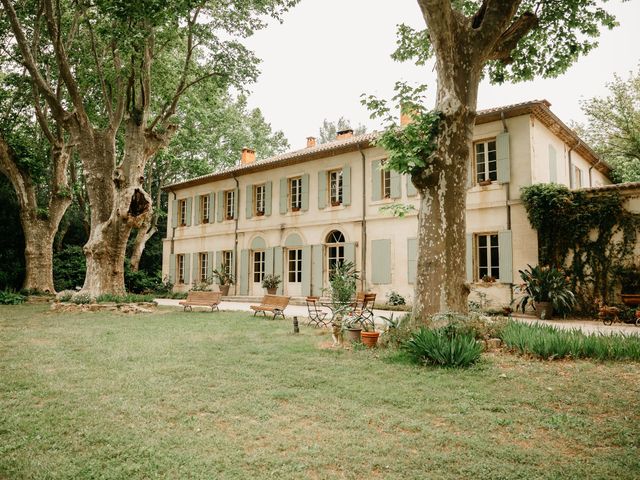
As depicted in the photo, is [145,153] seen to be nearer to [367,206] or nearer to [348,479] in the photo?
[367,206]

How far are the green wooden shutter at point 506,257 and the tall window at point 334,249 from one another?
5.76 m

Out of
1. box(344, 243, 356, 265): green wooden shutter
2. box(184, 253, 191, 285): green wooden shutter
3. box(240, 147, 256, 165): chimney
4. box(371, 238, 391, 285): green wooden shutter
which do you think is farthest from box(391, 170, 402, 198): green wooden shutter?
box(184, 253, 191, 285): green wooden shutter

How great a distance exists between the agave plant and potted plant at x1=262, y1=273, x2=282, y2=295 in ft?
30.1

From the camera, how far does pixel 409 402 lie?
13.8 ft

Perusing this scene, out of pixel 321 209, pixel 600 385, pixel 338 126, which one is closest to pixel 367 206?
pixel 321 209

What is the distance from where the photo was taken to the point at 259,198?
19.4 metres

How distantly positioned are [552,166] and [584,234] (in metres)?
3.16

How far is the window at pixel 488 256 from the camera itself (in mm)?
12750

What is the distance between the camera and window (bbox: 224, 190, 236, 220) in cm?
1998

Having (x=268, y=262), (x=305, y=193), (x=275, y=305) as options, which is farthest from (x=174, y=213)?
(x=275, y=305)

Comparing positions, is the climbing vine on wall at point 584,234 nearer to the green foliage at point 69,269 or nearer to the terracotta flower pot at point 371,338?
the terracotta flower pot at point 371,338

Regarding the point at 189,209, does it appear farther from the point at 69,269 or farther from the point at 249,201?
the point at 69,269

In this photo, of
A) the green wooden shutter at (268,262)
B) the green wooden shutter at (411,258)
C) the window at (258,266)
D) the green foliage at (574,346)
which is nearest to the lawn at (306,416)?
the green foliage at (574,346)

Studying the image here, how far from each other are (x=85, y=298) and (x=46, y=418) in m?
9.35
